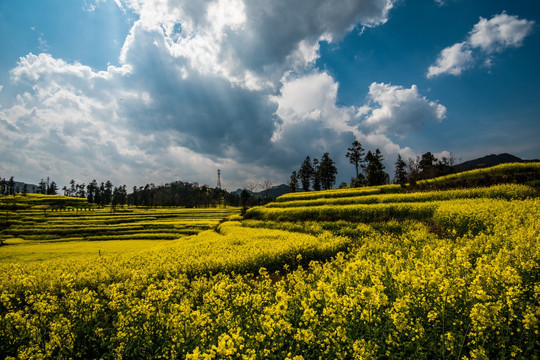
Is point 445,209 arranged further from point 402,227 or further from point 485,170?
point 485,170

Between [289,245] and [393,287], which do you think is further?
[289,245]

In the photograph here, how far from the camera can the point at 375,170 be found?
2264 inches

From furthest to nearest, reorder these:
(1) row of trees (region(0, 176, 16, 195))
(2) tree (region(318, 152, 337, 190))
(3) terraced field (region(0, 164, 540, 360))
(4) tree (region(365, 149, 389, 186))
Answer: (1) row of trees (region(0, 176, 16, 195))
(2) tree (region(318, 152, 337, 190))
(4) tree (region(365, 149, 389, 186))
(3) terraced field (region(0, 164, 540, 360))

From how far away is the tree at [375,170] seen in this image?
5609cm

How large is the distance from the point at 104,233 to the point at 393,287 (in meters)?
40.7

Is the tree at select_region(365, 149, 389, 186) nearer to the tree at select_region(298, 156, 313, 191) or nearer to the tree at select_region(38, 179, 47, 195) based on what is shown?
the tree at select_region(298, 156, 313, 191)

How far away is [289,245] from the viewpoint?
1346 centimetres

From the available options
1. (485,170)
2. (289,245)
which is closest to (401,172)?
(485,170)

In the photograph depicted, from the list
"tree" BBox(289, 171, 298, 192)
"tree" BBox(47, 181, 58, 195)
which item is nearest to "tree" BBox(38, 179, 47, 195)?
"tree" BBox(47, 181, 58, 195)

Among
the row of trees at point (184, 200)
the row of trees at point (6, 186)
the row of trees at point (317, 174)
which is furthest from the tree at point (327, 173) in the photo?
the row of trees at point (6, 186)

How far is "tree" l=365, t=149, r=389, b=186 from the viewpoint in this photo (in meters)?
56.1

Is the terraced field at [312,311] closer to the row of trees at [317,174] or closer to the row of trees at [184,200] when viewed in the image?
the row of trees at [317,174]

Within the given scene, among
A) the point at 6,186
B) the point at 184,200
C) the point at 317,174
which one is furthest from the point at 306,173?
the point at 6,186

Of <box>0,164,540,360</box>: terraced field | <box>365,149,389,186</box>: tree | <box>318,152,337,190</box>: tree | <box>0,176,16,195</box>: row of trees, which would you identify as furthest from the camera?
<box>0,176,16,195</box>: row of trees
